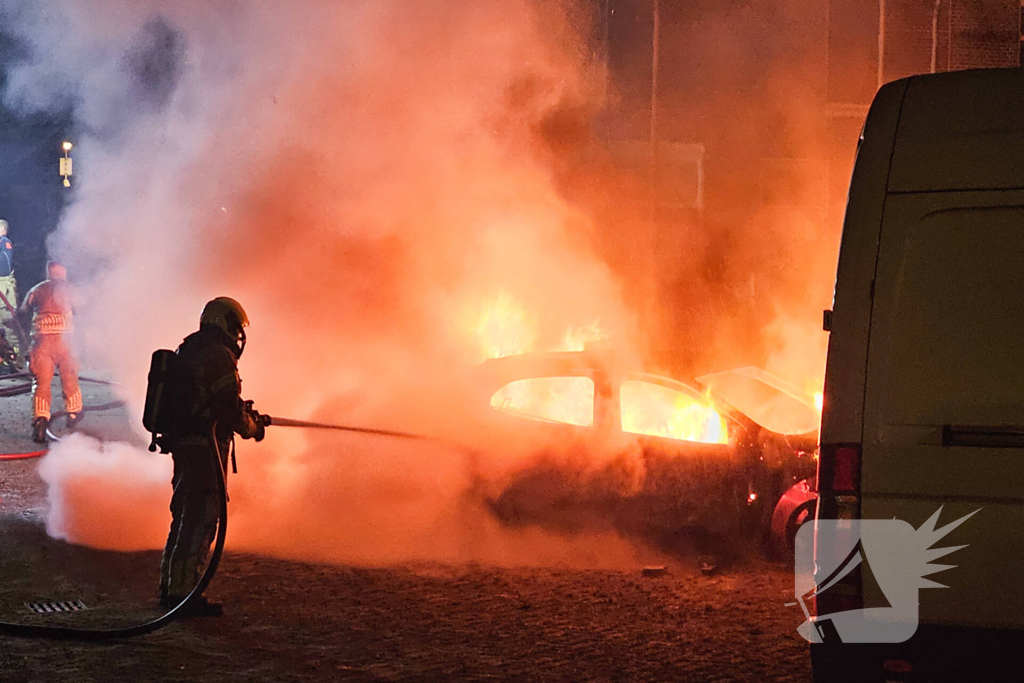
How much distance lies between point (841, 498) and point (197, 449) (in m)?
3.67

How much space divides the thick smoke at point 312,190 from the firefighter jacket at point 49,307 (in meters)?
0.40

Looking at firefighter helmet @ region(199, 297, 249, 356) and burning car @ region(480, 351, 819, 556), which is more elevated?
firefighter helmet @ region(199, 297, 249, 356)

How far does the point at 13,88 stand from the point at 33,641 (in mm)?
8561

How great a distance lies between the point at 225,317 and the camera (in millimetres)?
5613

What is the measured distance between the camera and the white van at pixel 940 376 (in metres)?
2.84

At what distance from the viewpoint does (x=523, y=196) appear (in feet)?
36.4

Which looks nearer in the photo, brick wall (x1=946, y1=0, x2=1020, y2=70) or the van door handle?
the van door handle

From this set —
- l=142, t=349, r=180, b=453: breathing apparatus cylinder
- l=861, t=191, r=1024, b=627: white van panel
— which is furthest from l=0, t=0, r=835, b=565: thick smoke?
l=861, t=191, r=1024, b=627: white van panel

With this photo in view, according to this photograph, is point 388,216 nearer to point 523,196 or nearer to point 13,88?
point 523,196

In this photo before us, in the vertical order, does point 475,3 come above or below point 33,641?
above

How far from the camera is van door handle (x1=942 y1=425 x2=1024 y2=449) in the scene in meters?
2.82

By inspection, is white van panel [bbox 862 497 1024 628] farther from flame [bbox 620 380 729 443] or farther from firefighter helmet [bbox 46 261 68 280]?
firefighter helmet [bbox 46 261 68 280]

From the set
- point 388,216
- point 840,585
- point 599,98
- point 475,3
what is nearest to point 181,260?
point 388,216

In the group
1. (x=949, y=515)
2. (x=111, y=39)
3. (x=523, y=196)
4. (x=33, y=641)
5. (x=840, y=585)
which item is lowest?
(x=33, y=641)
